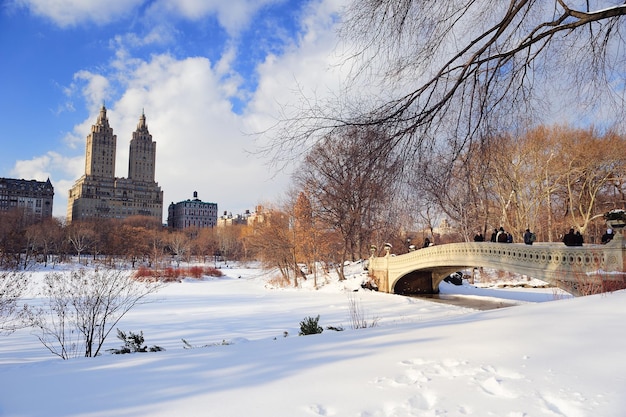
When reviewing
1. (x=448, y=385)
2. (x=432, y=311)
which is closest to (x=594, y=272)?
(x=432, y=311)

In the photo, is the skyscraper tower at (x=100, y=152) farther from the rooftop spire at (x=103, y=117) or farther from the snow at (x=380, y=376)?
the snow at (x=380, y=376)

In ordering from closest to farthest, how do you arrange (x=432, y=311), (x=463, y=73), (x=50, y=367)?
(x=50, y=367) < (x=463, y=73) < (x=432, y=311)

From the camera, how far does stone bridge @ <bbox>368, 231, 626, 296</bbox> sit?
1230 cm

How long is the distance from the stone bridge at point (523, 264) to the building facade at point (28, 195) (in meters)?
117

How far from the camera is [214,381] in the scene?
11.1 ft

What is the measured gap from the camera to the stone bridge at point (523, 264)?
12.3 metres

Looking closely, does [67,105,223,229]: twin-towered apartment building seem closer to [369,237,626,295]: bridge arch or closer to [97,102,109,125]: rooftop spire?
[97,102,109,125]: rooftop spire

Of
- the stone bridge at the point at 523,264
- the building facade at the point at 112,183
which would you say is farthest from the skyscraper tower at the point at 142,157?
the stone bridge at the point at 523,264

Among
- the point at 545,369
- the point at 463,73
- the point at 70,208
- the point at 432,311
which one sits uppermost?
the point at 70,208

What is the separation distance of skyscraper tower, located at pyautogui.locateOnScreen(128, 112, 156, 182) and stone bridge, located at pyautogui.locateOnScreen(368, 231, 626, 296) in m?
136

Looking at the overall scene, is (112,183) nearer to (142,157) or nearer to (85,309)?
(142,157)

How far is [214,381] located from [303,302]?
677 inches

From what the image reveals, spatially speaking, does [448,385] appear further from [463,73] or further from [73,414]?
[463,73]

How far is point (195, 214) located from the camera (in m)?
149
